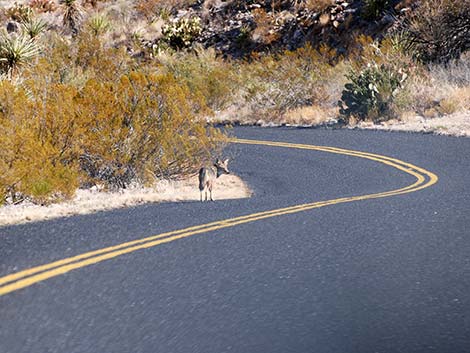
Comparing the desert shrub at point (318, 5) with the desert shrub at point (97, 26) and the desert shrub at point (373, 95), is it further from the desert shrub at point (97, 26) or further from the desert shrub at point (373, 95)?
the desert shrub at point (373, 95)

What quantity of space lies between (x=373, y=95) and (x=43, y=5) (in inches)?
1612

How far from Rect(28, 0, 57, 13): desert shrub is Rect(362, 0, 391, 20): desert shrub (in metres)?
27.5

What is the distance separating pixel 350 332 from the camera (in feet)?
17.5

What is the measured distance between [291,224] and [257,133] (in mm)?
16583

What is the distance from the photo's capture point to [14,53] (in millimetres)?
22531

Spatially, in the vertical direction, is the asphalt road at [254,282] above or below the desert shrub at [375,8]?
below

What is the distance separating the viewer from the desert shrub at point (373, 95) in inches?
1022

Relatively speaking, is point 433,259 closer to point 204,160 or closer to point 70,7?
point 204,160

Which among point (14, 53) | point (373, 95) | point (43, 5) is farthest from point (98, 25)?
point (43, 5)

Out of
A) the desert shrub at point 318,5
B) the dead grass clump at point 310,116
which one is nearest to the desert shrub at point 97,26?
the desert shrub at point 318,5

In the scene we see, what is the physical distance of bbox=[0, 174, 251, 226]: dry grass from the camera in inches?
383

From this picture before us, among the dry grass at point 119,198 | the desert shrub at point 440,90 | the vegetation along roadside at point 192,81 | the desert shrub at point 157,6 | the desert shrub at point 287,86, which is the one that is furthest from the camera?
the desert shrub at point 157,6

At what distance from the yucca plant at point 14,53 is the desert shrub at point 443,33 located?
49.2 feet

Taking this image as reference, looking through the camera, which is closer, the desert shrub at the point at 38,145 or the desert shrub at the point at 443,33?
the desert shrub at the point at 38,145
